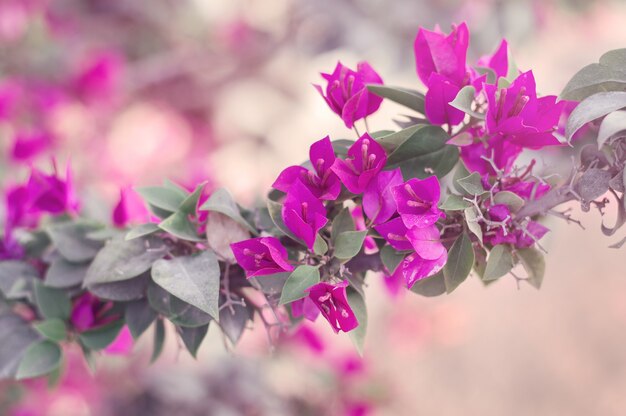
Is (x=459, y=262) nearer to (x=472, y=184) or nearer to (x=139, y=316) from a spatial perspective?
(x=472, y=184)

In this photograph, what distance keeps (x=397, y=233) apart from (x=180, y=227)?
0.49 feet

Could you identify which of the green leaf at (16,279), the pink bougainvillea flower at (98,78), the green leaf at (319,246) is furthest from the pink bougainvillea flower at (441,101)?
the pink bougainvillea flower at (98,78)

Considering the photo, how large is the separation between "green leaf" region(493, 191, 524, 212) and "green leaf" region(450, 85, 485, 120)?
47 mm

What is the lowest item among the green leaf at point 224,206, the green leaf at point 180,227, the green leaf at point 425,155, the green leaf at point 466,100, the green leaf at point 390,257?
the green leaf at point 180,227

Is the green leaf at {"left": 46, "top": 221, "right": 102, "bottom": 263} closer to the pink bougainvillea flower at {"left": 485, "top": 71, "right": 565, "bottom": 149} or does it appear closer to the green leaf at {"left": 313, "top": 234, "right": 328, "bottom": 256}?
the green leaf at {"left": 313, "top": 234, "right": 328, "bottom": 256}

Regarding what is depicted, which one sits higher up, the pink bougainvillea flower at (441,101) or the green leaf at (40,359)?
the pink bougainvillea flower at (441,101)

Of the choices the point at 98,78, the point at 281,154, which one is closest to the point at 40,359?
the point at 98,78

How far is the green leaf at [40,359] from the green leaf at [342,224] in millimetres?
250

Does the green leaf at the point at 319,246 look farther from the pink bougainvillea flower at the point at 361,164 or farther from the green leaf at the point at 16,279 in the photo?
the green leaf at the point at 16,279

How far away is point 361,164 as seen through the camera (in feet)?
1.25

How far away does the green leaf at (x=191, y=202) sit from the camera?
0.43 m

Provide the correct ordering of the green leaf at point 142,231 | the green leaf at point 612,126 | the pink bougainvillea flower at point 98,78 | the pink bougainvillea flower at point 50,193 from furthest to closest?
the pink bougainvillea flower at point 98,78 < the pink bougainvillea flower at point 50,193 < the green leaf at point 142,231 < the green leaf at point 612,126

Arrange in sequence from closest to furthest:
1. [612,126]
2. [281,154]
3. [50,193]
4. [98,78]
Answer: [612,126] < [50,193] < [98,78] < [281,154]

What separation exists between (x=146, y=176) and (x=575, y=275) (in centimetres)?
116
